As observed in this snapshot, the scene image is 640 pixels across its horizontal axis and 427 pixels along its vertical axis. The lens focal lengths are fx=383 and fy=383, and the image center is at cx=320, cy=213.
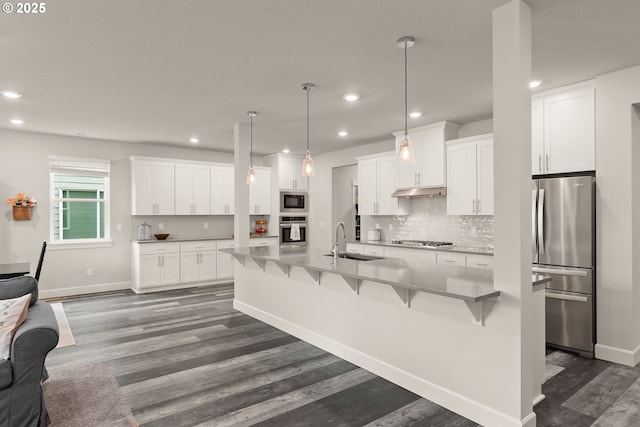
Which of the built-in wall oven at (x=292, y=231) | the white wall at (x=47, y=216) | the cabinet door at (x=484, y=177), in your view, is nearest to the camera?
the cabinet door at (x=484, y=177)

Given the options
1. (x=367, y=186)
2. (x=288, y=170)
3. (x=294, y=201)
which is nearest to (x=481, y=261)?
(x=367, y=186)

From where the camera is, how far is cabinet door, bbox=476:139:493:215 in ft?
15.5

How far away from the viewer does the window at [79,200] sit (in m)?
6.23

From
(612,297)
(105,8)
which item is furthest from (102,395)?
(612,297)

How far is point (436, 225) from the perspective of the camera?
5.79 meters

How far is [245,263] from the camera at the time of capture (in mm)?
5207

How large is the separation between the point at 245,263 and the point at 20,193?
3.76 metres

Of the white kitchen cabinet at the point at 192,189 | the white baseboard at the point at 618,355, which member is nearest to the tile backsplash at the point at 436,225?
the white baseboard at the point at 618,355

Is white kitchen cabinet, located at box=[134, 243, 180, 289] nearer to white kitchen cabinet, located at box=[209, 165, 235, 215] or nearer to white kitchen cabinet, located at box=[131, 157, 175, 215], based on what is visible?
white kitchen cabinet, located at box=[131, 157, 175, 215]

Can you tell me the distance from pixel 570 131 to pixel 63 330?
5.90 m

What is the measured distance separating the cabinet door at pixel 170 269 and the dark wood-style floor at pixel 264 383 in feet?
6.57

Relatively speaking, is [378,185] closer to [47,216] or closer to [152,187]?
[152,187]

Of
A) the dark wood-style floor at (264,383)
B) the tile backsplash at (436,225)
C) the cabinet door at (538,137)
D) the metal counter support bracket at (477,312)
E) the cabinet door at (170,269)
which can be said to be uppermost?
the cabinet door at (538,137)

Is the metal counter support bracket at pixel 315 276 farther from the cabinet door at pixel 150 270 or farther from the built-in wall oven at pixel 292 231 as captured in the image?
the built-in wall oven at pixel 292 231
